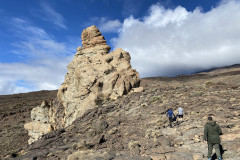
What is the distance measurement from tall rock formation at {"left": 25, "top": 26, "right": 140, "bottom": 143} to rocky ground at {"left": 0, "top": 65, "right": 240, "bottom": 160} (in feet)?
4.80

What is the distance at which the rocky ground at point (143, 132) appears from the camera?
7262mm

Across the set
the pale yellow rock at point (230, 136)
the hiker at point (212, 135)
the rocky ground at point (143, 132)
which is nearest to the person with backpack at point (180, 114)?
the rocky ground at point (143, 132)

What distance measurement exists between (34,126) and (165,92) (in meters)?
18.0

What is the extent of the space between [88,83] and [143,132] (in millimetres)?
8352

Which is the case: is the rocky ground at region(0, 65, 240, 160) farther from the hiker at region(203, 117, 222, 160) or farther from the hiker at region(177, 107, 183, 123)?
the hiker at region(203, 117, 222, 160)

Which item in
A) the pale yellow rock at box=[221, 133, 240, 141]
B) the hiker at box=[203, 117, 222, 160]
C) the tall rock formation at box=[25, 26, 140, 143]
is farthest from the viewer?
the tall rock formation at box=[25, 26, 140, 143]

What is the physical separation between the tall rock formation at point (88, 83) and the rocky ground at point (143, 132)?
4.80ft

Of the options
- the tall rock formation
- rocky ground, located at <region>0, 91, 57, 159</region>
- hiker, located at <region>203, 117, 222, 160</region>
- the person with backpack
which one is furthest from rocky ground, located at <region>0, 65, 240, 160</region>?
rocky ground, located at <region>0, 91, 57, 159</region>

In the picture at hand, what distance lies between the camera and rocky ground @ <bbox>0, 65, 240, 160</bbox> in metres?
7.26

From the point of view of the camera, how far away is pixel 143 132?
9.78m

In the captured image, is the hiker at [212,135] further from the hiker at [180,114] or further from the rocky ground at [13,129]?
the rocky ground at [13,129]

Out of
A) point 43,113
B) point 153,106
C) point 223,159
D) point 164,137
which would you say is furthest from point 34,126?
point 223,159

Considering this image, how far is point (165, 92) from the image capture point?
57.1 feet

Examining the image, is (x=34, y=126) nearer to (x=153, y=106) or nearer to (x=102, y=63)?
(x=102, y=63)
